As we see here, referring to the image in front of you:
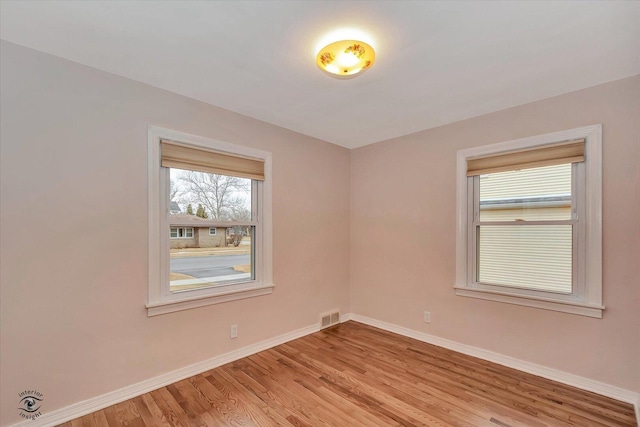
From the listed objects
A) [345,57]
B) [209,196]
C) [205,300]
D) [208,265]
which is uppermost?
[345,57]

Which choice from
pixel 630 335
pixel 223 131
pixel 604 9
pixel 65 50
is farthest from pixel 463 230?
pixel 65 50

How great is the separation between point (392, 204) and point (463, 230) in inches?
36.6

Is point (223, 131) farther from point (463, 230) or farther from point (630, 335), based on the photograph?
point (630, 335)

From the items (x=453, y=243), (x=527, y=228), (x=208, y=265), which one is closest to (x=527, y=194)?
(x=527, y=228)

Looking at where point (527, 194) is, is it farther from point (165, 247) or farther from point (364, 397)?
point (165, 247)

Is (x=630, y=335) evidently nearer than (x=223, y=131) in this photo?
Yes

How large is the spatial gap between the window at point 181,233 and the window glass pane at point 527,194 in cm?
297

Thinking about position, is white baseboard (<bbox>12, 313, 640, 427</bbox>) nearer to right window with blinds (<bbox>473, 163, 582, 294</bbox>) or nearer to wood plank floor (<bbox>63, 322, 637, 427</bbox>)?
wood plank floor (<bbox>63, 322, 637, 427</bbox>)

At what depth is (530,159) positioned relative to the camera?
2.70 meters

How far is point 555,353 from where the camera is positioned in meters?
2.54

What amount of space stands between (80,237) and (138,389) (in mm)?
1280

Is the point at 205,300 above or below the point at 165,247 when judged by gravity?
below

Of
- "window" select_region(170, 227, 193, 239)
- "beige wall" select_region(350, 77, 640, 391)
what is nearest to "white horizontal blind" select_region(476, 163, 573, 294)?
"beige wall" select_region(350, 77, 640, 391)

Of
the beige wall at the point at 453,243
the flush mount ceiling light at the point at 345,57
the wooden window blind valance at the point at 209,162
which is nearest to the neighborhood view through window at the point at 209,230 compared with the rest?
the wooden window blind valance at the point at 209,162
